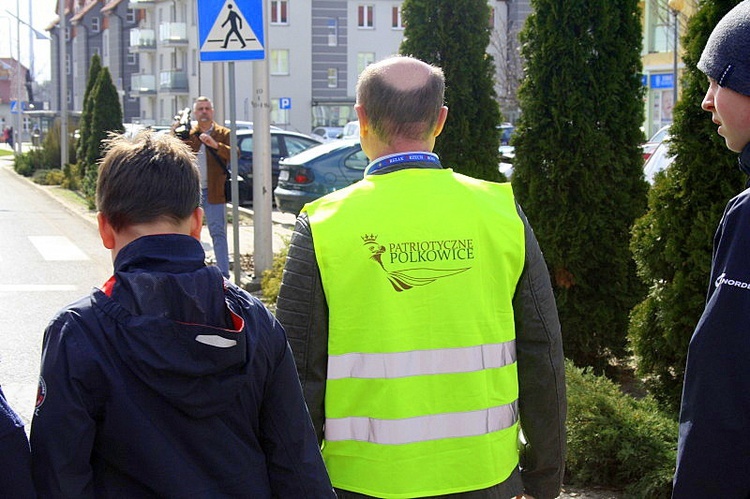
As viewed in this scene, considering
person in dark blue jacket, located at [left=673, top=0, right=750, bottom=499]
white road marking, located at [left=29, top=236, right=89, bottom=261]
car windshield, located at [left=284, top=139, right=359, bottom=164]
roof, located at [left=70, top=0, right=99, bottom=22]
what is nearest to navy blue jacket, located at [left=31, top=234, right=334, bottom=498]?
person in dark blue jacket, located at [left=673, top=0, right=750, bottom=499]

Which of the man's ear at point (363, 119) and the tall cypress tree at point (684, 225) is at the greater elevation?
the man's ear at point (363, 119)

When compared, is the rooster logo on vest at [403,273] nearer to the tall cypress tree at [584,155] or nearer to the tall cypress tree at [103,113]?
the tall cypress tree at [584,155]

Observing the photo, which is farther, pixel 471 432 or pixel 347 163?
pixel 347 163

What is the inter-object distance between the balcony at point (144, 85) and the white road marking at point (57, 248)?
66015 mm

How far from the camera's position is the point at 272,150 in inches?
908

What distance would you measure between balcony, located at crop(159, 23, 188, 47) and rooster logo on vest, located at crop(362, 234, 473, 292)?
73.8 metres

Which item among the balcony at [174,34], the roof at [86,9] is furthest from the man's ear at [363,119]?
the roof at [86,9]

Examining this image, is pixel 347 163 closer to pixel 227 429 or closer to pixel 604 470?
pixel 604 470

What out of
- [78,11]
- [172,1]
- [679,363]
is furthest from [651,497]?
[78,11]

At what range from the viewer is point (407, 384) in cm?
271

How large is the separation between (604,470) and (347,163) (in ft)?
42.7

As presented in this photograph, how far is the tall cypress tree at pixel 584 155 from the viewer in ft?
22.6

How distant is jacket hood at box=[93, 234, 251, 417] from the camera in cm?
212

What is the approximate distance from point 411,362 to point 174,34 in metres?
74.3
